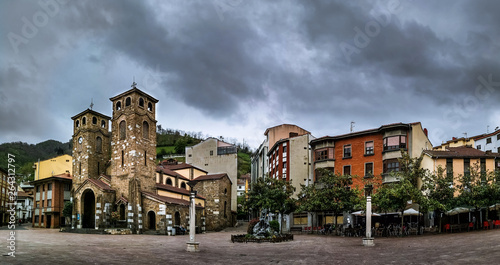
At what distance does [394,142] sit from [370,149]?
10.9 feet

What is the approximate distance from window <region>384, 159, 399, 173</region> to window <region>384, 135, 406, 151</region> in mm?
1631

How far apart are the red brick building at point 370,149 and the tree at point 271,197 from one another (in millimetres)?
6909

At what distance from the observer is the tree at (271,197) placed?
45.2 metres

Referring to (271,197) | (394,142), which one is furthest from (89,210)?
(394,142)

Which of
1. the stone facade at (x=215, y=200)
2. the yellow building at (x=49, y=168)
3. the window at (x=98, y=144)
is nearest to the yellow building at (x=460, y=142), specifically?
the stone facade at (x=215, y=200)

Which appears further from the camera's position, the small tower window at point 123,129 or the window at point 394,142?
the small tower window at point 123,129

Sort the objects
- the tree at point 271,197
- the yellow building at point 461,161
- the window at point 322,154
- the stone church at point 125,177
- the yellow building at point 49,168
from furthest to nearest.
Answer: the yellow building at point 49,168, the window at point 322,154, the stone church at point 125,177, the tree at point 271,197, the yellow building at point 461,161

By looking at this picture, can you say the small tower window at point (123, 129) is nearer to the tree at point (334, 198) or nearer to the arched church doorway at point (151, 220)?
the arched church doorway at point (151, 220)

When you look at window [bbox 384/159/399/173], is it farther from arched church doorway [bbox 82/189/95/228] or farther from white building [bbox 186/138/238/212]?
white building [bbox 186/138/238/212]

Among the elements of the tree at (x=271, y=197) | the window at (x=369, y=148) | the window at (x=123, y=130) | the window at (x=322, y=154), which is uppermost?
the window at (x=123, y=130)

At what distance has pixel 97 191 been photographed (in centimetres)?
4741

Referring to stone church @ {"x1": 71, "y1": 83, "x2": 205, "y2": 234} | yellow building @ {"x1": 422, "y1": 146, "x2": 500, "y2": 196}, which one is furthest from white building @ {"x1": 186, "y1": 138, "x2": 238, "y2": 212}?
yellow building @ {"x1": 422, "y1": 146, "x2": 500, "y2": 196}

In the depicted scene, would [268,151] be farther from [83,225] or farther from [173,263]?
[173,263]

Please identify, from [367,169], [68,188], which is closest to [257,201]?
[367,169]
